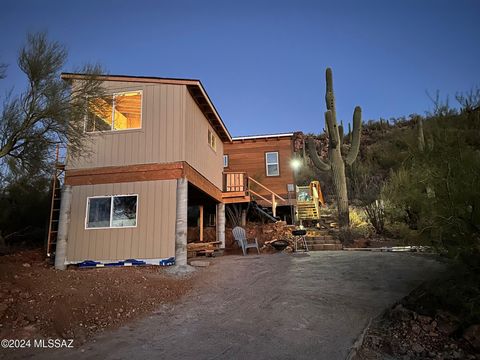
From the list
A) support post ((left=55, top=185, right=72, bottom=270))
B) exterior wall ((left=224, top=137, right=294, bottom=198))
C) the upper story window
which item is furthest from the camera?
exterior wall ((left=224, top=137, right=294, bottom=198))

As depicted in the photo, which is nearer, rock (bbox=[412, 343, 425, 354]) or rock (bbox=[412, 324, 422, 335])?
rock (bbox=[412, 343, 425, 354])

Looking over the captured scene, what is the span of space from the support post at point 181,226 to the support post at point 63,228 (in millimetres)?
3284

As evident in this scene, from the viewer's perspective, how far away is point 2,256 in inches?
396

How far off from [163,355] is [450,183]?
15.3 feet

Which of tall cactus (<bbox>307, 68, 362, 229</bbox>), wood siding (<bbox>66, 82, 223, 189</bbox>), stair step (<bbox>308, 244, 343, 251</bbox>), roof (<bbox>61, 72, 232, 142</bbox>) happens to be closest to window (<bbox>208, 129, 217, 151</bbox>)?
roof (<bbox>61, 72, 232, 142</bbox>)

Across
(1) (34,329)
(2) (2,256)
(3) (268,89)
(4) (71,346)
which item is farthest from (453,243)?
(3) (268,89)

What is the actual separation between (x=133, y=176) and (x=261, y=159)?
995 cm

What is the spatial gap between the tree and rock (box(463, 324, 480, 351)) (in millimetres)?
8566

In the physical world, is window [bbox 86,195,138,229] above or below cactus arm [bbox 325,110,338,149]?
below

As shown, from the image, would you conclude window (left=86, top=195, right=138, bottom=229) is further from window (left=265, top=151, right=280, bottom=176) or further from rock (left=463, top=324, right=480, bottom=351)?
window (left=265, top=151, right=280, bottom=176)

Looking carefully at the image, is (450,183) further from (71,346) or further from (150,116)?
(150,116)

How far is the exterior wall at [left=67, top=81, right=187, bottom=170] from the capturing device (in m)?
9.73

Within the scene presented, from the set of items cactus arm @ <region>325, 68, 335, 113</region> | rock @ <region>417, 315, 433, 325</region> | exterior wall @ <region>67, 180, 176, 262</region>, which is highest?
cactus arm @ <region>325, 68, 335, 113</region>

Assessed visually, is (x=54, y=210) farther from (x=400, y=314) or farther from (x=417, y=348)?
(x=417, y=348)
